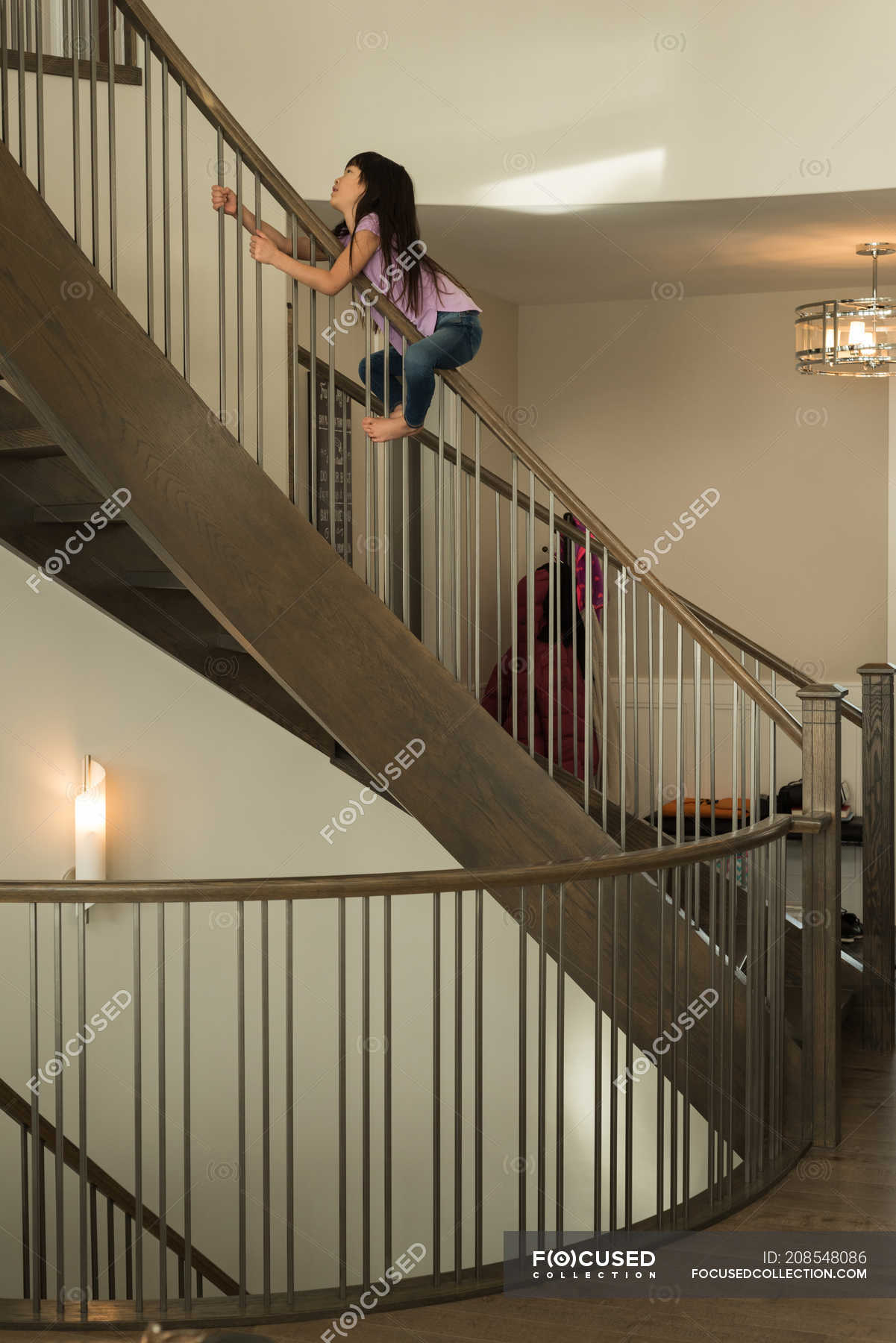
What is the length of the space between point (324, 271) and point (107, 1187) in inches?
121

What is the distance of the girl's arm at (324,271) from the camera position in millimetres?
3654

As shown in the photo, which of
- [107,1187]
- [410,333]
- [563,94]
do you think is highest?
[563,94]

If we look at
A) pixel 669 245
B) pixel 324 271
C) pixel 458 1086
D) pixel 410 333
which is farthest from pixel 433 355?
pixel 669 245

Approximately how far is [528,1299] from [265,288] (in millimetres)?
3912

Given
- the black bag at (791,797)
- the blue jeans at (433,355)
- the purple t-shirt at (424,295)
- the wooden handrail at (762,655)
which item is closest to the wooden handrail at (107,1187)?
the blue jeans at (433,355)

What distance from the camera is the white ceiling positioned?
17.4 ft

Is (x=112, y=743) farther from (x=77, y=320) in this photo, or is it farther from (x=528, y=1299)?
(x=528, y=1299)

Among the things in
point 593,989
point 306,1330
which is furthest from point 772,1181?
point 306,1330

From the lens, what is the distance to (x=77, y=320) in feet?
10.4

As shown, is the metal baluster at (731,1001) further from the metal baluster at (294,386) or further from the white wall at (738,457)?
the white wall at (738,457)

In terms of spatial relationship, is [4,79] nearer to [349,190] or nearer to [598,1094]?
[349,190]

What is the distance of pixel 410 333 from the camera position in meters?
3.75

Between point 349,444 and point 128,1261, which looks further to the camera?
point 349,444

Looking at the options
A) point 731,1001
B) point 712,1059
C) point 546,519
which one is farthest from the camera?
point 546,519
